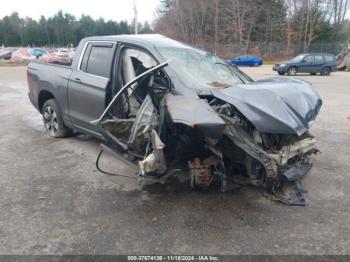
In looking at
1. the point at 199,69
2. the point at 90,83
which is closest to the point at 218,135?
the point at 199,69

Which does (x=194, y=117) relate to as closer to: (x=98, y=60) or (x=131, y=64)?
(x=131, y=64)

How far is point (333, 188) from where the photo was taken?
400cm

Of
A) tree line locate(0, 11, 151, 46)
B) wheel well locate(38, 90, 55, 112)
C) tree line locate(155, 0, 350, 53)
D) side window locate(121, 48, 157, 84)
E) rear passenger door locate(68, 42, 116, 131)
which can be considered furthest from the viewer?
tree line locate(0, 11, 151, 46)

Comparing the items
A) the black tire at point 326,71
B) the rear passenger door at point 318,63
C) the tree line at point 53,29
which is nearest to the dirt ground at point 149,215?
the rear passenger door at point 318,63

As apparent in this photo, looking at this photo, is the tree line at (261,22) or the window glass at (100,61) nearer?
the window glass at (100,61)

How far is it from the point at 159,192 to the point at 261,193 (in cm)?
124

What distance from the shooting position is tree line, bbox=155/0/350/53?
Answer: 142 feet

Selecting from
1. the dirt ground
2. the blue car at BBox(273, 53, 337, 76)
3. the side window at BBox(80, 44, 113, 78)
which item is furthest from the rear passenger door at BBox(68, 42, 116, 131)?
the blue car at BBox(273, 53, 337, 76)

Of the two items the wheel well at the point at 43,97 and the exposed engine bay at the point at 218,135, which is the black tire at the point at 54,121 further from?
the exposed engine bay at the point at 218,135

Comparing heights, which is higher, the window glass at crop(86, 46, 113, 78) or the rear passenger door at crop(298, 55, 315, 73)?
the window glass at crop(86, 46, 113, 78)

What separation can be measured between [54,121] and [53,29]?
81.4 m

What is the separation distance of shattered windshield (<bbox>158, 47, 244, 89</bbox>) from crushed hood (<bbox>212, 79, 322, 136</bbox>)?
1.25 ft

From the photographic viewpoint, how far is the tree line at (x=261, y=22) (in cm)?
4338

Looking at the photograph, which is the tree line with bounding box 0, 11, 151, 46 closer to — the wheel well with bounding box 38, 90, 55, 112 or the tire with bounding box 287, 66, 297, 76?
the tire with bounding box 287, 66, 297, 76
